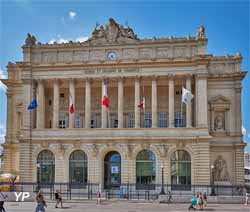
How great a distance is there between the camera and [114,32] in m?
59.6

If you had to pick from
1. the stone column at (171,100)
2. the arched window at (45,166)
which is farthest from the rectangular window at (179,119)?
the arched window at (45,166)

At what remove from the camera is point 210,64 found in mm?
60125

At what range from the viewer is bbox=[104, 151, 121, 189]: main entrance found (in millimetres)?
57531

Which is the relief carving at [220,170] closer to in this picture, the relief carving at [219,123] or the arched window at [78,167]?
the relief carving at [219,123]

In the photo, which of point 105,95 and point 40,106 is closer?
point 105,95

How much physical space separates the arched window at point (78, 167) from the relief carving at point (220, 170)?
18.3 meters

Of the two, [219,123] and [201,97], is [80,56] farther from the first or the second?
[219,123]

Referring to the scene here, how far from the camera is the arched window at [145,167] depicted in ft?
183

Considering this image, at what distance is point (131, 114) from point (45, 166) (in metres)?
14.6

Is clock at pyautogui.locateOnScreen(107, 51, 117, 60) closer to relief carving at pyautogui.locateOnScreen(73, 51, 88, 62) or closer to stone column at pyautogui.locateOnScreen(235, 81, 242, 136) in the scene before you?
relief carving at pyautogui.locateOnScreen(73, 51, 88, 62)

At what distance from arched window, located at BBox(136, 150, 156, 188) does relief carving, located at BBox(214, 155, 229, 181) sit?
9.37 m

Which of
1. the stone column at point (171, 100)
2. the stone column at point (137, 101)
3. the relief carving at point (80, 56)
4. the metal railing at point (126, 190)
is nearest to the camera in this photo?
the metal railing at point (126, 190)

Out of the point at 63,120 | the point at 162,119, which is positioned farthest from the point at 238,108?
the point at 63,120

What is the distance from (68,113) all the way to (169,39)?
18741 mm
